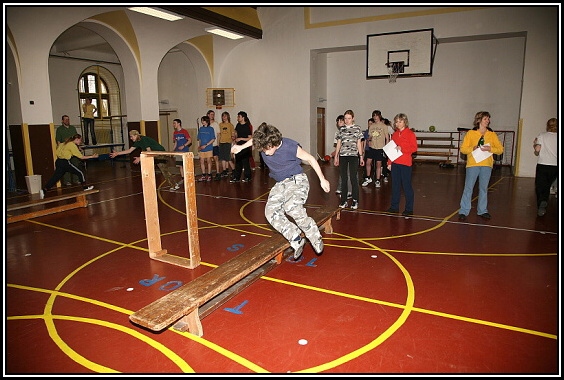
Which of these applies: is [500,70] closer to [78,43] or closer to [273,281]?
[273,281]

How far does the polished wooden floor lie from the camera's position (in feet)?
10.0

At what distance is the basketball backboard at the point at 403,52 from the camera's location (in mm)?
12484

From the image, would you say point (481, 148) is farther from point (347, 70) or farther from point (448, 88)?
point (347, 70)

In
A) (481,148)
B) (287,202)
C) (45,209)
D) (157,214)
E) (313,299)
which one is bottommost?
(313,299)

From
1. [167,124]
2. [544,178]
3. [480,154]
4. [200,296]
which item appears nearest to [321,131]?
[167,124]

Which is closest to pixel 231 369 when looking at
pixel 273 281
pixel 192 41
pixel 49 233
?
pixel 273 281

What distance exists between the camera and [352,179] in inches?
310

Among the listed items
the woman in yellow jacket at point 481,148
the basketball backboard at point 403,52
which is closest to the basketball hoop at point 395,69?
the basketball backboard at point 403,52

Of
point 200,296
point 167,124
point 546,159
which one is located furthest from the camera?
point 167,124

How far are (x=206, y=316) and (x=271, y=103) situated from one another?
1367cm

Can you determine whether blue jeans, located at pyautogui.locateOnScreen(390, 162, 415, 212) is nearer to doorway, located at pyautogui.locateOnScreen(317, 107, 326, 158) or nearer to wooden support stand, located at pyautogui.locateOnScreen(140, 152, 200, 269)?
wooden support stand, located at pyautogui.locateOnScreen(140, 152, 200, 269)

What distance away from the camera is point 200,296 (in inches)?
132

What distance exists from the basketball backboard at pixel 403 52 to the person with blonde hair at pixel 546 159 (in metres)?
5.91

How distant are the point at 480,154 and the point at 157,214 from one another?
→ 5416mm
